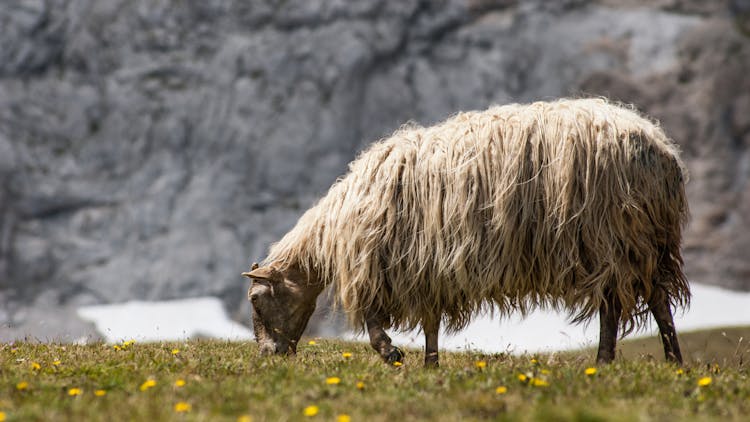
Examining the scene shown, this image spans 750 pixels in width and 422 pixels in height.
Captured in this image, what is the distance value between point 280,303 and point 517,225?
3088 millimetres

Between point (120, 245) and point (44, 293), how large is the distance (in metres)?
4.91

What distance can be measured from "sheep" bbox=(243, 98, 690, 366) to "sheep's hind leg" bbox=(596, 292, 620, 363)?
12 millimetres

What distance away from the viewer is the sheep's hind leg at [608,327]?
7.45 metres

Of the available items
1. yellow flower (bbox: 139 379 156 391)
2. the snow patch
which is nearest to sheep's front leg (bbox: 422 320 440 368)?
yellow flower (bbox: 139 379 156 391)

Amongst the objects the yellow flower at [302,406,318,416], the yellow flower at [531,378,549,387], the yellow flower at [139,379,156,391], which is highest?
the yellow flower at [531,378,549,387]

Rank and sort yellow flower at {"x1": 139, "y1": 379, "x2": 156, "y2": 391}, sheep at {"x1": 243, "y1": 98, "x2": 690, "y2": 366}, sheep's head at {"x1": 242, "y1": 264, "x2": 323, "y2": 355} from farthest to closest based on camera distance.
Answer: sheep's head at {"x1": 242, "y1": 264, "x2": 323, "y2": 355} < sheep at {"x1": 243, "y1": 98, "x2": 690, "y2": 366} < yellow flower at {"x1": 139, "y1": 379, "x2": 156, "y2": 391}

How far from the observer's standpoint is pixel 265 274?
8.82 metres

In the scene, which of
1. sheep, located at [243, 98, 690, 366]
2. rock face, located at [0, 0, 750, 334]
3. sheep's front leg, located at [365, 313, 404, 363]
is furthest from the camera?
rock face, located at [0, 0, 750, 334]

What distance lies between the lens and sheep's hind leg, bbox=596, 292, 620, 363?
24.5 ft

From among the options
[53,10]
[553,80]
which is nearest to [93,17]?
[53,10]

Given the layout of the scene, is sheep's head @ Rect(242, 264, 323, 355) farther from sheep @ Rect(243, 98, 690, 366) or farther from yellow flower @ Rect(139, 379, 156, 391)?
yellow flower @ Rect(139, 379, 156, 391)

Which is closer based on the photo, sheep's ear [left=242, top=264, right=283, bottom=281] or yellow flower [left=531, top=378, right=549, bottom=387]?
yellow flower [left=531, top=378, right=549, bottom=387]

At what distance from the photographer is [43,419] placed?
4438 millimetres

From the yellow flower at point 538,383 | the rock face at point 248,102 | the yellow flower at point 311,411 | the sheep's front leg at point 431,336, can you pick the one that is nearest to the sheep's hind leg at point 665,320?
the sheep's front leg at point 431,336
